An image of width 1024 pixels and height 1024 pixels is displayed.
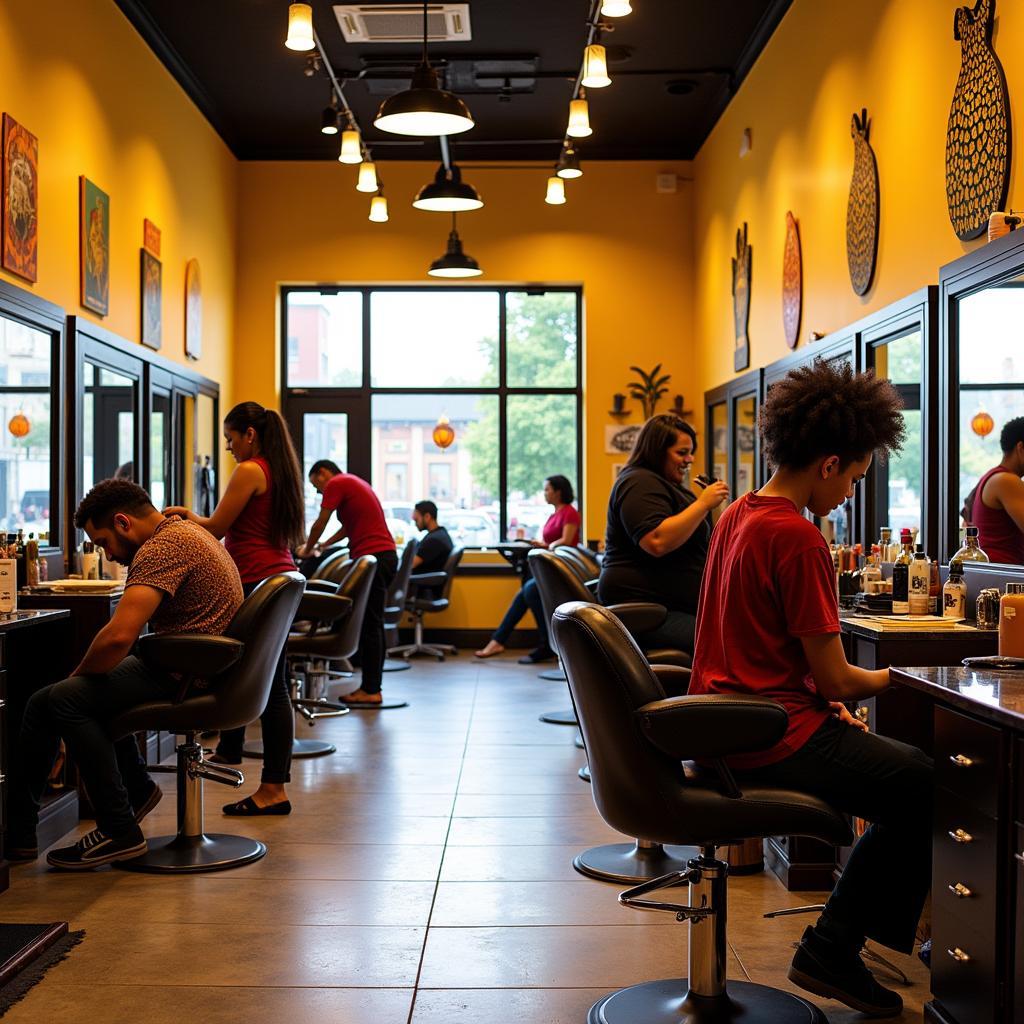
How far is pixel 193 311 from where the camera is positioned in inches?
336

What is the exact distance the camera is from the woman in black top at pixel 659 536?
4.26m

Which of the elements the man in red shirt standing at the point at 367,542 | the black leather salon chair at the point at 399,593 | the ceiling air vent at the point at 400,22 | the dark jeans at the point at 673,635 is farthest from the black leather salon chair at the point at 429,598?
the dark jeans at the point at 673,635

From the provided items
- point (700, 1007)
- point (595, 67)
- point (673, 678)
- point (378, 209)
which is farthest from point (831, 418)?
point (378, 209)

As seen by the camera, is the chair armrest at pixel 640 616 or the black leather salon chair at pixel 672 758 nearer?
the black leather salon chair at pixel 672 758

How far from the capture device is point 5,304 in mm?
5031

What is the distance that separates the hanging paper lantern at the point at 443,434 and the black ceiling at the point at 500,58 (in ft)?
7.23

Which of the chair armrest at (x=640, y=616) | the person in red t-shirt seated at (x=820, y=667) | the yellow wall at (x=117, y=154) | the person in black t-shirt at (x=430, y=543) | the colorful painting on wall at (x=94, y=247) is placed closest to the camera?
the person in red t-shirt seated at (x=820, y=667)

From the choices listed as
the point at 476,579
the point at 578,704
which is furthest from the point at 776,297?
the point at 578,704

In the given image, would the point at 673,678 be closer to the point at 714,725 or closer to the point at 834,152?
the point at 714,725

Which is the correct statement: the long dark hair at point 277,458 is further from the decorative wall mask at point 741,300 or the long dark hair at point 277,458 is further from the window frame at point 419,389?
the window frame at point 419,389

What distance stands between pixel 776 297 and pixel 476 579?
13.6 feet

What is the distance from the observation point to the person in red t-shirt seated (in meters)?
2.54

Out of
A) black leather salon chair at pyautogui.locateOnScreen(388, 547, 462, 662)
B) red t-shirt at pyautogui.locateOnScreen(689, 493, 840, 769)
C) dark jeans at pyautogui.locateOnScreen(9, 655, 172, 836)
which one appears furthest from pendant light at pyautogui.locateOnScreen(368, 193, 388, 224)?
red t-shirt at pyautogui.locateOnScreen(689, 493, 840, 769)

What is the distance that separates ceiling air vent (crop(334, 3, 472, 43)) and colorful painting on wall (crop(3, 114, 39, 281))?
2.38 m
